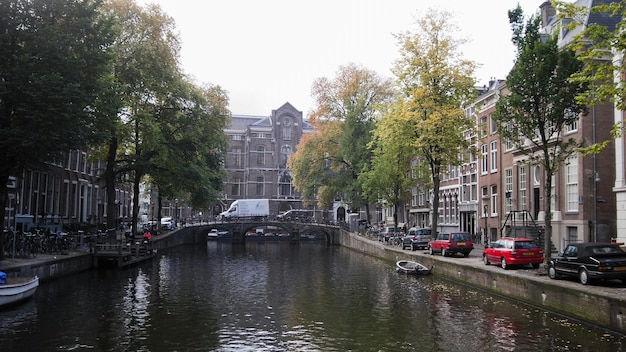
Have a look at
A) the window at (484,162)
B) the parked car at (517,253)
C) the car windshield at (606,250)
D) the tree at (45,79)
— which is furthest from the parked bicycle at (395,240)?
the tree at (45,79)

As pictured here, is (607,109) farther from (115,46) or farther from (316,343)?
(115,46)

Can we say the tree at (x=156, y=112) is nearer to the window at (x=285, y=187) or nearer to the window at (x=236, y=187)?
the window at (x=285, y=187)

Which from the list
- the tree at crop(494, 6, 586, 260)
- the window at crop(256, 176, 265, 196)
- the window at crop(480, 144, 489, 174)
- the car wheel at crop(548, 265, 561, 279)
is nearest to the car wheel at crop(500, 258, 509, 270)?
the tree at crop(494, 6, 586, 260)

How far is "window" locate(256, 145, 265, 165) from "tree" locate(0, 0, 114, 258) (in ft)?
250

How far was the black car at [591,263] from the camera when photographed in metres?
18.1

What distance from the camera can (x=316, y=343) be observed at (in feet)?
48.5

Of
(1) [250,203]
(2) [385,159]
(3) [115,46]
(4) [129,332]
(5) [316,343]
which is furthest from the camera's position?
(1) [250,203]

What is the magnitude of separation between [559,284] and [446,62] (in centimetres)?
1982

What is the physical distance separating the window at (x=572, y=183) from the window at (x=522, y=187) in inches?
219

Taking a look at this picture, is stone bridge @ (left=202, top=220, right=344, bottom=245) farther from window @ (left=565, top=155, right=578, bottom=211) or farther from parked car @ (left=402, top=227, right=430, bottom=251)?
window @ (left=565, top=155, right=578, bottom=211)

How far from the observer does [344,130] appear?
190ft

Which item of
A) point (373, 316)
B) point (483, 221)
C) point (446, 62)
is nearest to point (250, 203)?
point (483, 221)

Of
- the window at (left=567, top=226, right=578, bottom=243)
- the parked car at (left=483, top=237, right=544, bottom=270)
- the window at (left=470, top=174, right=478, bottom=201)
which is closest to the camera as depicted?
the parked car at (left=483, top=237, right=544, bottom=270)

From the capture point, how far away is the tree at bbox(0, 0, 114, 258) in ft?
73.3
